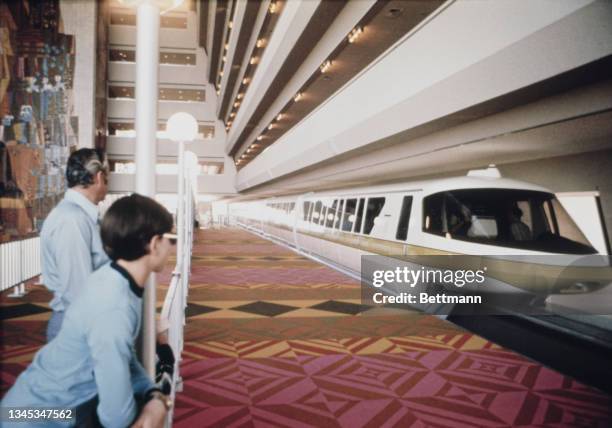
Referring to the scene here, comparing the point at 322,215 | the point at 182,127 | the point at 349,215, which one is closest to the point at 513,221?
the point at 182,127

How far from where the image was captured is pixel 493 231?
23.2 ft

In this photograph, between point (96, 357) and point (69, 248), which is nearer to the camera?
point (96, 357)

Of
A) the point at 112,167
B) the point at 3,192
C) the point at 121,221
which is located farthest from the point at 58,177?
the point at 112,167

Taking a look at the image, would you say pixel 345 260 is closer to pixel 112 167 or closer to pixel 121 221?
pixel 121 221

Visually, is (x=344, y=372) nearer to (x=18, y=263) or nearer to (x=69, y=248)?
(x=69, y=248)

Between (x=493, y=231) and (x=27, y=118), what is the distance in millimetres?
10822

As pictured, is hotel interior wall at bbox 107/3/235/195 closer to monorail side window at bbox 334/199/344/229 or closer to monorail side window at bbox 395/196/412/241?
monorail side window at bbox 334/199/344/229

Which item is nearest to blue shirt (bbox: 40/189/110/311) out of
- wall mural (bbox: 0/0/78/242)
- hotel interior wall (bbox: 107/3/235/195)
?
wall mural (bbox: 0/0/78/242)

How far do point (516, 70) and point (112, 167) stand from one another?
121 ft

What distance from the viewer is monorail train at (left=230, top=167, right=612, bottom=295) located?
252 inches

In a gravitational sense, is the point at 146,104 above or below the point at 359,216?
above

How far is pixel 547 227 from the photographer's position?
7082mm

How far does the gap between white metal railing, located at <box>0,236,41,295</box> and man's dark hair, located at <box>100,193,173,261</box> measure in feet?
23.1

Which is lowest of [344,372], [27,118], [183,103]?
[344,372]
